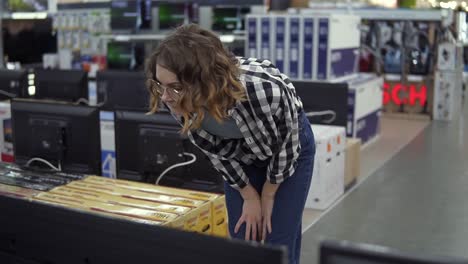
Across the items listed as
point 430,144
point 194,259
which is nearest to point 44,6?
point 430,144

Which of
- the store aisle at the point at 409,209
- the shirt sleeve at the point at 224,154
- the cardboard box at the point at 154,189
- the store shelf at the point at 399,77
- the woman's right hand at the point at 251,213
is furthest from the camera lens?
the store shelf at the point at 399,77

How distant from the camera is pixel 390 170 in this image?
6035mm

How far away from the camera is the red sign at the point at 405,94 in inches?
362

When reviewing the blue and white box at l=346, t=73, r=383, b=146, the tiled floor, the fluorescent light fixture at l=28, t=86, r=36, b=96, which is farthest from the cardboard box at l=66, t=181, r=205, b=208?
the blue and white box at l=346, t=73, r=383, b=146

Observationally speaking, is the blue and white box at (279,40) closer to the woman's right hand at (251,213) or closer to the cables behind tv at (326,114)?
the cables behind tv at (326,114)

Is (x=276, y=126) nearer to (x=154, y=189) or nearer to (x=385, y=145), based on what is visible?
(x=154, y=189)

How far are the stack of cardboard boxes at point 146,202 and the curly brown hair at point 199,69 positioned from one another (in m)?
0.62

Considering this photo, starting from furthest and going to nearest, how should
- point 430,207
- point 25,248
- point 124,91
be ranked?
point 430,207 → point 124,91 → point 25,248

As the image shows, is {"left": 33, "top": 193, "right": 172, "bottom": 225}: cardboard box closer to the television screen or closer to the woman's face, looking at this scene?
the woman's face

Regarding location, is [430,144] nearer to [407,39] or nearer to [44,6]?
[407,39]

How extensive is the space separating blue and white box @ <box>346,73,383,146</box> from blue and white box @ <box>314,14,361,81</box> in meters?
0.23

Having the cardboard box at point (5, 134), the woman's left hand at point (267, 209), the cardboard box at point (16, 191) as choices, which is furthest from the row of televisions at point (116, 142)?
the woman's left hand at point (267, 209)

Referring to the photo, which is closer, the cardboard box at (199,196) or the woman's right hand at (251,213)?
the woman's right hand at (251,213)

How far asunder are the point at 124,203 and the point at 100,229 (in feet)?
4.05
